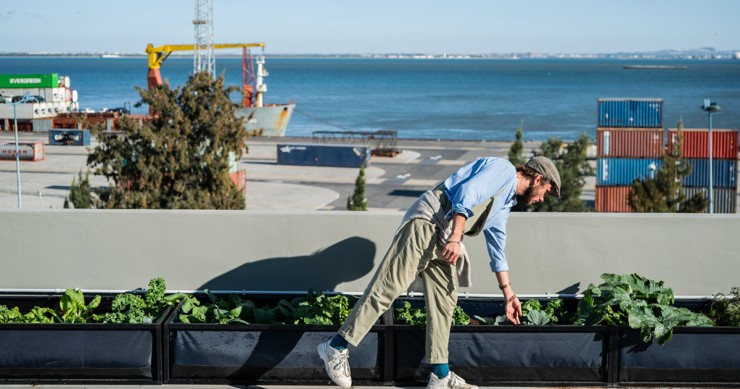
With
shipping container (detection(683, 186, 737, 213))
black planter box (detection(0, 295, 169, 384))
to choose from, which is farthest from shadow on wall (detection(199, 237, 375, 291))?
shipping container (detection(683, 186, 737, 213))

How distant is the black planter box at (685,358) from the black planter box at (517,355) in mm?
108

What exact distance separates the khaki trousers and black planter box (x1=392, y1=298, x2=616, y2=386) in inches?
9.4

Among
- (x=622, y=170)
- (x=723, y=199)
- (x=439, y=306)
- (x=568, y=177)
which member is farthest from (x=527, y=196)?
(x=622, y=170)

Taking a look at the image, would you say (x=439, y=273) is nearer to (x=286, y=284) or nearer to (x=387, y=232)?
(x=387, y=232)

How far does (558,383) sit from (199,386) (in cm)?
198

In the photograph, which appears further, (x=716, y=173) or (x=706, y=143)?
(x=706, y=143)

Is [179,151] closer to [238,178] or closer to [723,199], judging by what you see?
[238,178]

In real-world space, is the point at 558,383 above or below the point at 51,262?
below

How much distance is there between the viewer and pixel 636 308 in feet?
16.3

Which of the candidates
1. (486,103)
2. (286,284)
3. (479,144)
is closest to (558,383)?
(286,284)

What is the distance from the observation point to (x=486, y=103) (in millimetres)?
154375

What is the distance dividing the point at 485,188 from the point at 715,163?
43.5m

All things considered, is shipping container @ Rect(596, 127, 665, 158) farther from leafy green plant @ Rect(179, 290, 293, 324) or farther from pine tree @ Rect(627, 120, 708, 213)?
leafy green plant @ Rect(179, 290, 293, 324)

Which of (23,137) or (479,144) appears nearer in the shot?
(479,144)
